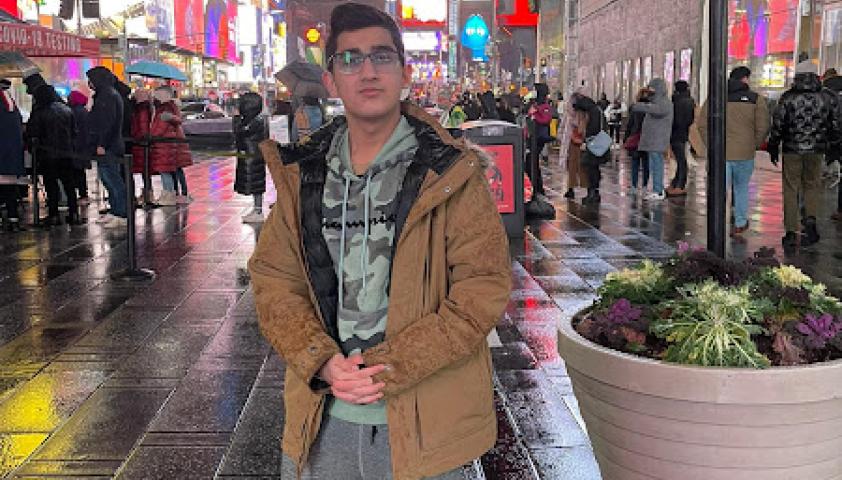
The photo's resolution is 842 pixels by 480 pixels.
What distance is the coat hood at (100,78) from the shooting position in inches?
476

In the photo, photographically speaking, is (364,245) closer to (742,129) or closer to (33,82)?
(742,129)

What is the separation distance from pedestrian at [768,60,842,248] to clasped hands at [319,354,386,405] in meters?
9.25

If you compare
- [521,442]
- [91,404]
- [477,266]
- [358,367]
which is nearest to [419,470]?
[358,367]

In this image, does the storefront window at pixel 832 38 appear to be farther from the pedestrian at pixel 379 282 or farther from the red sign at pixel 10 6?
the red sign at pixel 10 6

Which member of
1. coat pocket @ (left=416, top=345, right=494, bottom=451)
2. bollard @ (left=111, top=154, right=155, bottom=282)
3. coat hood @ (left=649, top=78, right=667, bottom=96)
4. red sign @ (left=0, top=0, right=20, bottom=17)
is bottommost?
bollard @ (left=111, top=154, right=155, bottom=282)

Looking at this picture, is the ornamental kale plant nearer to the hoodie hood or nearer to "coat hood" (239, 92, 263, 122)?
"coat hood" (239, 92, 263, 122)

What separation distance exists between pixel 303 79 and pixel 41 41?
16.2 feet

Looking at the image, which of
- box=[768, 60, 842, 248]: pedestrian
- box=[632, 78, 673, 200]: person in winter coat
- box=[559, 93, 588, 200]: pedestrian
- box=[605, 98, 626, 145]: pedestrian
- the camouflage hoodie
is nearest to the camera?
the camouflage hoodie

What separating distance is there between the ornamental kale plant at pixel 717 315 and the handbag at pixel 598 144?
37.6ft

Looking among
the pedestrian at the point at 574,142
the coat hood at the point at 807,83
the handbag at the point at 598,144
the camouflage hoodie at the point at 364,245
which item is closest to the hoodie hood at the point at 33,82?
the pedestrian at the point at 574,142

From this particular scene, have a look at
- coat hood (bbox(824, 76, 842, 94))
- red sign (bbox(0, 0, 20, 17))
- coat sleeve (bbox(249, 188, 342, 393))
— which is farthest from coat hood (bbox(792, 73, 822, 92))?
red sign (bbox(0, 0, 20, 17))

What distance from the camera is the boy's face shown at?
2.41 m

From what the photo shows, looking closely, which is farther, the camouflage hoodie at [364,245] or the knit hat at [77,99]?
the knit hat at [77,99]

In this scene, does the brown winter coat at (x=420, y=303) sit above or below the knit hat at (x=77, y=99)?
below
